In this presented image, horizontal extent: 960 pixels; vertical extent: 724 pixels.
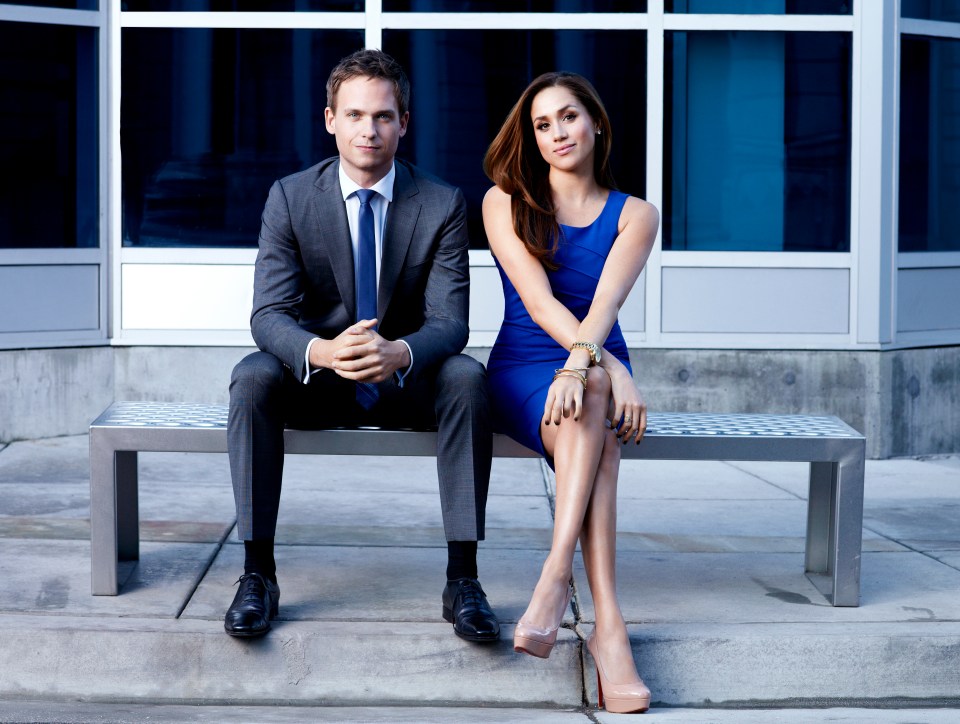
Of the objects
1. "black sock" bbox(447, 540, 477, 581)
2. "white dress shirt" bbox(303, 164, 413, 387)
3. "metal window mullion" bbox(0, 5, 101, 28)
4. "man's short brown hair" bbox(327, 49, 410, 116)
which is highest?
"metal window mullion" bbox(0, 5, 101, 28)

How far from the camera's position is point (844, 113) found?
754 centimetres

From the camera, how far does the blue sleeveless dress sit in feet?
13.1

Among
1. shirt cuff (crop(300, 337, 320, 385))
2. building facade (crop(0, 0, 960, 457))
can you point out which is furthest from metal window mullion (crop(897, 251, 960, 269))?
shirt cuff (crop(300, 337, 320, 385))

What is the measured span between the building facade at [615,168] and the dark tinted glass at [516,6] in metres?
0.01

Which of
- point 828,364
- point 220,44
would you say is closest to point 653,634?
point 828,364

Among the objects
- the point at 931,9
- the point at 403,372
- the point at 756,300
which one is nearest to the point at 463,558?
the point at 403,372

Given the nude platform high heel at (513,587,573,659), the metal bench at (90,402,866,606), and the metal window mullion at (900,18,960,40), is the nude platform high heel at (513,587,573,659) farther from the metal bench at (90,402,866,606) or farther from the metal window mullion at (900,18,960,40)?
the metal window mullion at (900,18,960,40)

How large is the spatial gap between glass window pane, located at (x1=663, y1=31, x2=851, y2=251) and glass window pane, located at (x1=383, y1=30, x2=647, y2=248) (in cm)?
22

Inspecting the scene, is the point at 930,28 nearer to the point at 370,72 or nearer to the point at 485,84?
the point at 485,84

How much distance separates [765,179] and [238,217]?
321cm

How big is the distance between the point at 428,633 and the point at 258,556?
56cm

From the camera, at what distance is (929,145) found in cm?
785

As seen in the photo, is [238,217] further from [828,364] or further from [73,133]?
[828,364]

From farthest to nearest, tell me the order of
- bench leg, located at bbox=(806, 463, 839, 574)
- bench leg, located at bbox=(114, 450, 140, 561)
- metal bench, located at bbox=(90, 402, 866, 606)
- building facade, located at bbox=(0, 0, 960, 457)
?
building facade, located at bbox=(0, 0, 960, 457), bench leg, located at bbox=(806, 463, 839, 574), bench leg, located at bbox=(114, 450, 140, 561), metal bench, located at bbox=(90, 402, 866, 606)
